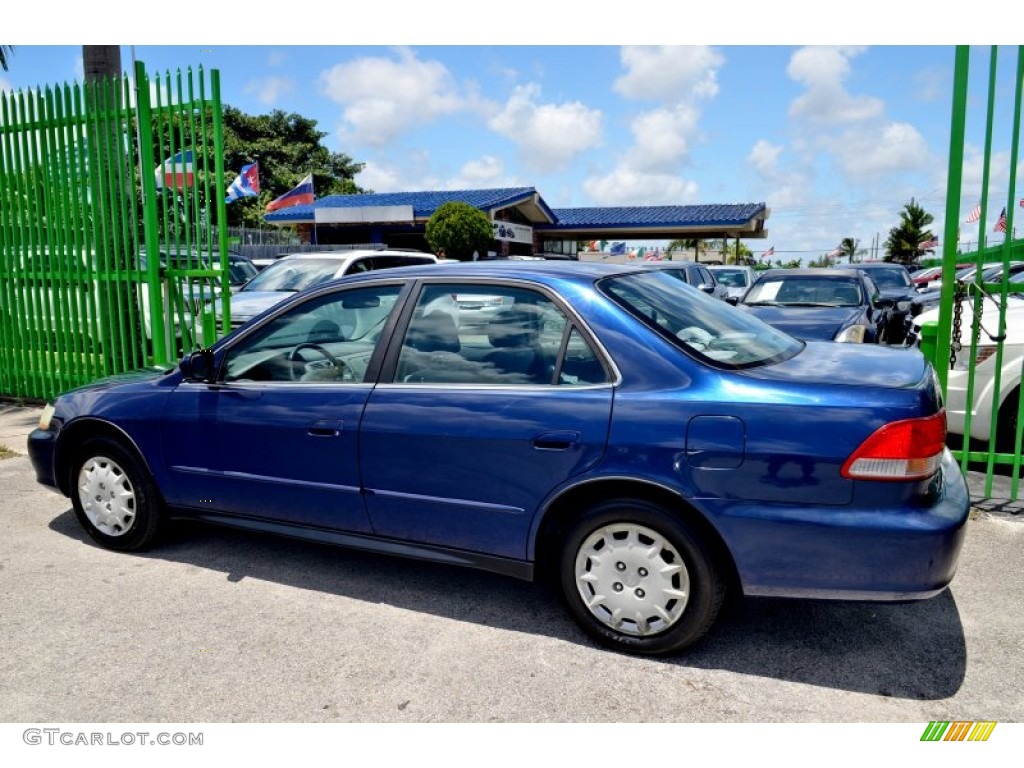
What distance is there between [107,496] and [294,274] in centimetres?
646

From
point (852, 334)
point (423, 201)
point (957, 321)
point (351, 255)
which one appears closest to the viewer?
point (957, 321)

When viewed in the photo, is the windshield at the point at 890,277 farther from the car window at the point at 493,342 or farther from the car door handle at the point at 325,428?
the car door handle at the point at 325,428

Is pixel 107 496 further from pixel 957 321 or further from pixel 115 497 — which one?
pixel 957 321

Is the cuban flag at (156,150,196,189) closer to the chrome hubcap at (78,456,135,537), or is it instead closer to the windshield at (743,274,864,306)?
the chrome hubcap at (78,456,135,537)

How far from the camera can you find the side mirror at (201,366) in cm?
415

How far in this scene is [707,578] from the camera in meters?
3.13

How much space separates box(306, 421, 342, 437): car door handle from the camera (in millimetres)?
3768

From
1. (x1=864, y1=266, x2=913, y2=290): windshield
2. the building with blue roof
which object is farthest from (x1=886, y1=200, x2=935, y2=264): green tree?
(x1=864, y1=266, x2=913, y2=290): windshield

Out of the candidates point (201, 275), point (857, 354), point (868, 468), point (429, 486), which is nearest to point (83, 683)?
point (429, 486)

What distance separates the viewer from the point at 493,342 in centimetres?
363

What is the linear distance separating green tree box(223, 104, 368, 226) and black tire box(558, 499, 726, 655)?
38288mm

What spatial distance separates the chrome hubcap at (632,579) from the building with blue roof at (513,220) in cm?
2639

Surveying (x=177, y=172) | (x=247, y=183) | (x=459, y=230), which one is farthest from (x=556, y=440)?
(x=459, y=230)

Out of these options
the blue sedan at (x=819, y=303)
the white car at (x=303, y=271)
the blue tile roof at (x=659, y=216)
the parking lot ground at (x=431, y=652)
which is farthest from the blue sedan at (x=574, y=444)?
the blue tile roof at (x=659, y=216)
